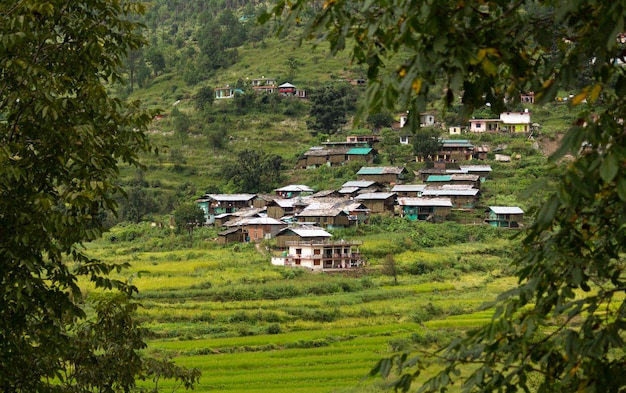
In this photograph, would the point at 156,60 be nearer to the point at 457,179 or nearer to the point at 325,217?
the point at 457,179

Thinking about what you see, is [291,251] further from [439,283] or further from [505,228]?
[505,228]

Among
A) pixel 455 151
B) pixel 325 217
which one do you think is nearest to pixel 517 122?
pixel 455 151

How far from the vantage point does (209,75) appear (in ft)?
222

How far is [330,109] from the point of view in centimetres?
5241

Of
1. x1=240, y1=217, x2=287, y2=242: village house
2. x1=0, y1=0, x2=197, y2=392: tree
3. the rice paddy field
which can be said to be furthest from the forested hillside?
x1=0, y1=0, x2=197, y2=392: tree

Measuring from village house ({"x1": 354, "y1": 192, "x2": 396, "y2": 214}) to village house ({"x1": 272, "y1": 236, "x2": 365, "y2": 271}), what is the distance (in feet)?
25.1

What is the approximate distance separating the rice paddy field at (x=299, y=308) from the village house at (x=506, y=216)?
1.94 metres

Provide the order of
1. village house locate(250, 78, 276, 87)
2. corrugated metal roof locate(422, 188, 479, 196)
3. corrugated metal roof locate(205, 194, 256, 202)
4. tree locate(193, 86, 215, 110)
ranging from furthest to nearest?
village house locate(250, 78, 276, 87)
tree locate(193, 86, 215, 110)
corrugated metal roof locate(205, 194, 256, 202)
corrugated metal roof locate(422, 188, 479, 196)

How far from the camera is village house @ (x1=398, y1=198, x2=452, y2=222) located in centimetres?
3847

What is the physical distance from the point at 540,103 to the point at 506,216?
3495cm

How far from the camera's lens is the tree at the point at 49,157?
15.8ft

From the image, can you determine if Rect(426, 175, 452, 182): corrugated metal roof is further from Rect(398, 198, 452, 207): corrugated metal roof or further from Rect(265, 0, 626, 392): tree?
Rect(265, 0, 626, 392): tree

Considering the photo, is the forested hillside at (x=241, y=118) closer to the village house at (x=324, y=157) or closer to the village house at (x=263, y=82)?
the village house at (x=324, y=157)

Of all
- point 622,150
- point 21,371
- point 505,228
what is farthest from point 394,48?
point 505,228
